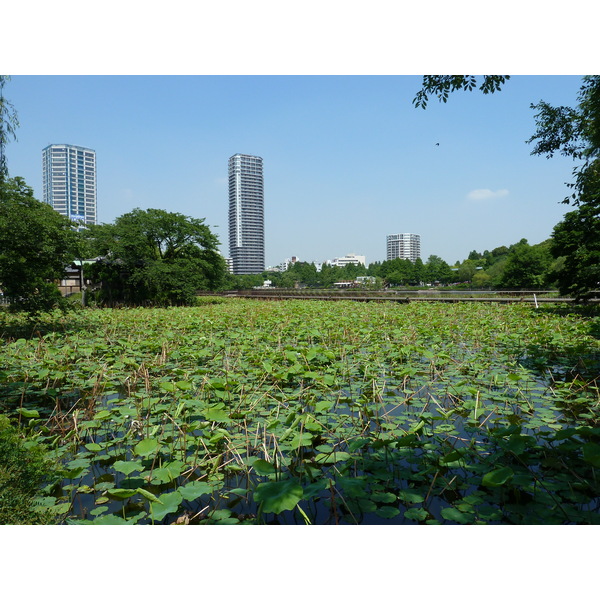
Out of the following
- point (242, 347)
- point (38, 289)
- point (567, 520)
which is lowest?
point (567, 520)

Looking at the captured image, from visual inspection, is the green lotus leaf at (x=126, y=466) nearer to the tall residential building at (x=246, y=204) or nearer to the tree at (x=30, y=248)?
the tree at (x=30, y=248)

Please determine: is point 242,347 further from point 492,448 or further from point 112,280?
point 112,280

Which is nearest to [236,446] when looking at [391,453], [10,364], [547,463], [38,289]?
[391,453]

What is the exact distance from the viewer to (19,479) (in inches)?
72.1

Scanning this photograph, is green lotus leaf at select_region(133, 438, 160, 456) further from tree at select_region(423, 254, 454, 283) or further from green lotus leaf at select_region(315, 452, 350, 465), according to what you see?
tree at select_region(423, 254, 454, 283)

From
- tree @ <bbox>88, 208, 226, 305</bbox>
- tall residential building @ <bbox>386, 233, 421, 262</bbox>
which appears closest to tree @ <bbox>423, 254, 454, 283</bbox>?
tall residential building @ <bbox>386, 233, 421, 262</bbox>

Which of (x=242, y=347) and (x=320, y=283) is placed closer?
(x=242, y=347)

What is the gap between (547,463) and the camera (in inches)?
82.5

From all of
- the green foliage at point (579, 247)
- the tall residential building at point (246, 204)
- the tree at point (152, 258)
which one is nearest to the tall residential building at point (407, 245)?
the tall residential building at point (246, 204)

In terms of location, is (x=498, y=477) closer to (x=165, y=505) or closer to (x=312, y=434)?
(x=312, y=434)

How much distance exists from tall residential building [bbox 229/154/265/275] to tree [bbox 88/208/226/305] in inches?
360

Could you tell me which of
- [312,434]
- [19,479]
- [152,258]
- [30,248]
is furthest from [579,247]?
[152,258]

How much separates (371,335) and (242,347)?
2.28 m

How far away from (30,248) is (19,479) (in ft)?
17.2
